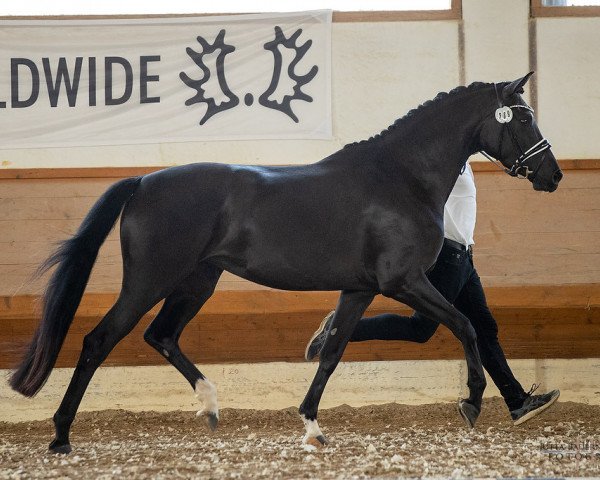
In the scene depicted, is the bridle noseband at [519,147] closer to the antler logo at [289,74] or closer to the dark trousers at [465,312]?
the dark trousers at [465,312]

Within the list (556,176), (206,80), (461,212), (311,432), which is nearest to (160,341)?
(311,432)

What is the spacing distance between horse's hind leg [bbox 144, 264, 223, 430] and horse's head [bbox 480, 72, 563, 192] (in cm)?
144

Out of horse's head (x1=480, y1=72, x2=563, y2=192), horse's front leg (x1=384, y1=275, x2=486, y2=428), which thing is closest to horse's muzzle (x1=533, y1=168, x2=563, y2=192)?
horse's head (x1=480, y1=72, x2=563, y2=192)

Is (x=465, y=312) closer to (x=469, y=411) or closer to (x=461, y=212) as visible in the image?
(x=461, y=212)

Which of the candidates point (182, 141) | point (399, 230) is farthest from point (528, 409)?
point (182, 141)

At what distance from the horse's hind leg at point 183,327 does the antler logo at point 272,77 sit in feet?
6.39

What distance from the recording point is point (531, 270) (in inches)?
220

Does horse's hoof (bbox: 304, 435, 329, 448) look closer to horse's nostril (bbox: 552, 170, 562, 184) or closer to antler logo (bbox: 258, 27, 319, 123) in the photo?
horse's nostril (bbox: 552, 170, 562, 184)

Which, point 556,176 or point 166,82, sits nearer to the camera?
point 556,176

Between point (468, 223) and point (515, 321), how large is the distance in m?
1.81

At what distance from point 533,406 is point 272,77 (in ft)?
9.11

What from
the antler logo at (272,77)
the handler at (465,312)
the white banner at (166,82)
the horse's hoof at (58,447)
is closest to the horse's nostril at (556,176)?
the handler at (465,312)

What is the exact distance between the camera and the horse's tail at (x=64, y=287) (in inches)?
140

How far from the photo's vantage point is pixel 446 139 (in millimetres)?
3809
